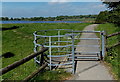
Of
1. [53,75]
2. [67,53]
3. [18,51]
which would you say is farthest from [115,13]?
[53,75]

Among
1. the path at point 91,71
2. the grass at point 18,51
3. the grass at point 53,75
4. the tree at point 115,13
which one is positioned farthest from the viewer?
the tree at point 115,13

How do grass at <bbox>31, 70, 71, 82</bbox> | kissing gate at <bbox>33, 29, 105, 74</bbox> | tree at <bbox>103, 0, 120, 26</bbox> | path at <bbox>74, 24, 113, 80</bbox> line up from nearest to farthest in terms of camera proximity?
1. grass at <bbox>31, 70, 71, 82</bbox>
2. path at <bbox>74, 24, 113, 80</bbox>
3. kissing gate at <bbox>33, 29, 105, 74</bbox>
4. tree at <bbox>103, 0, 120, 26</bbox>

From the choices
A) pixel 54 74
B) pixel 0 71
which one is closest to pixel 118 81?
pixel 54 74

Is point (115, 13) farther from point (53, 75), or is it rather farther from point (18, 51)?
point (53, 75)

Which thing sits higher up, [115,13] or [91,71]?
[115,13]

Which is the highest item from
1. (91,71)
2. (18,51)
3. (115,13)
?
(115,13)

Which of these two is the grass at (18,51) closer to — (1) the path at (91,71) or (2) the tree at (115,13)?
(1) the path at (91,71)

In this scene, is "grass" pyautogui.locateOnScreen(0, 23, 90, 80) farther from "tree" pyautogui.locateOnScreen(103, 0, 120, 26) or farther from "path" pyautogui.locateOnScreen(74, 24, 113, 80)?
"tree" pyautogui.locateOnScreen(103, 0, 120, 26)

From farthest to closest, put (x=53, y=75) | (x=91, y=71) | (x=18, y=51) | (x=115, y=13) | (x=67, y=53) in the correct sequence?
(x=18, y=51)
(x=115, y=13)
(x=67, y=53)
(x=91, y=71)
(x=53, y=75)

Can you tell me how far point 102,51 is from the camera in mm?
8148

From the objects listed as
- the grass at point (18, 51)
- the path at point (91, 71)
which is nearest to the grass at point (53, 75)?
the path at point (91, 71)

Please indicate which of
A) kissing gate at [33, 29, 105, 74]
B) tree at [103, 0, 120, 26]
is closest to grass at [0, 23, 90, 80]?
kissing gate at [33, 29, 105, 74]

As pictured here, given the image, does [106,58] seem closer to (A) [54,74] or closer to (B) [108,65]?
(B) [108,65]

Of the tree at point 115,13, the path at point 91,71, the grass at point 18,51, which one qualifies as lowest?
the grass at point 18,51
